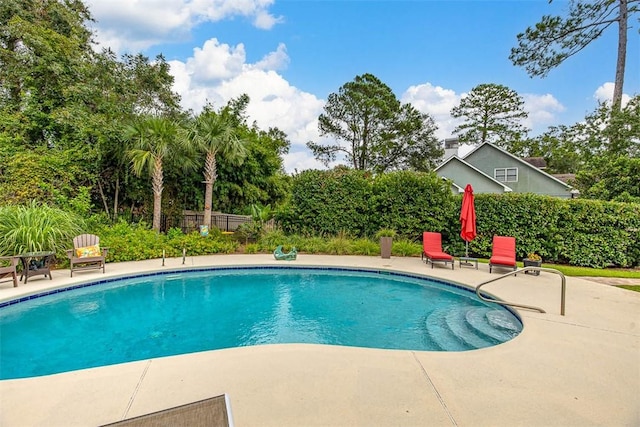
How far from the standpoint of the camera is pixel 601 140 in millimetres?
17875

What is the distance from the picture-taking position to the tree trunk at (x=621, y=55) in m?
15.2

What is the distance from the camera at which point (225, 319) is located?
560 centimetres

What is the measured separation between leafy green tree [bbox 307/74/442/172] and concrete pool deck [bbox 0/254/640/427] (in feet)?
69.8

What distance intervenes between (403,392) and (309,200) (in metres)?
9.80

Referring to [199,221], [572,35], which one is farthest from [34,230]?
[572,35]

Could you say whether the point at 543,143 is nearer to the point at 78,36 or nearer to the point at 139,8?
the point at 139,8

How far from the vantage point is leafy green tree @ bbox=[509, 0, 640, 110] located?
15.4 metres

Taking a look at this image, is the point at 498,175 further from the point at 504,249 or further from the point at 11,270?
the point at 11,270

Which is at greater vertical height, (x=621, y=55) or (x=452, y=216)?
(x=621, y=55)

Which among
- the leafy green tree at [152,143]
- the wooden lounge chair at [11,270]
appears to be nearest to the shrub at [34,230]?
the wooden lounge chair at [11,270]

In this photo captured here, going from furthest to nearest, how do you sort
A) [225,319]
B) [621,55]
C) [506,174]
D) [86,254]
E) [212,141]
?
[506,174]
[621,55]
[212,141]
[86,254]
[225,319]

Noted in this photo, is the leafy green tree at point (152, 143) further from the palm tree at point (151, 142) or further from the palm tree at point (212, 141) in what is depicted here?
the palm tree at point (212, 141)

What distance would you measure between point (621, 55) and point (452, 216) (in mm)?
13842

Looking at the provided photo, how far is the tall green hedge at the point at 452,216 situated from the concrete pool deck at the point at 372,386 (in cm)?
624
